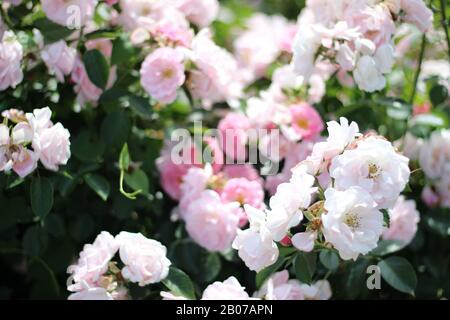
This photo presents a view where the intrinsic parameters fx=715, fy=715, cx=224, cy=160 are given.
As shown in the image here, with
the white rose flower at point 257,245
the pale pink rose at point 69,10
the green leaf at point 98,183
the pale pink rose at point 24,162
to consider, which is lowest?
the green leaf at point 98,183

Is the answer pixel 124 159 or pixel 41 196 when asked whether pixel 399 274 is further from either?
pixel 41 196

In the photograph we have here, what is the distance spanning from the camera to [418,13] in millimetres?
1394

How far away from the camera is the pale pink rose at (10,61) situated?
1366 millimetres

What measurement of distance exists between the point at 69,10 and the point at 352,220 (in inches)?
27.8

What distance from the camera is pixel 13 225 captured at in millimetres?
1567

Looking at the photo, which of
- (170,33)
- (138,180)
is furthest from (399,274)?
(170,33)

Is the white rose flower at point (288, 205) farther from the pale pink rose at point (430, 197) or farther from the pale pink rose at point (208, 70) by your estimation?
the pale pink rose at point (430, 197)

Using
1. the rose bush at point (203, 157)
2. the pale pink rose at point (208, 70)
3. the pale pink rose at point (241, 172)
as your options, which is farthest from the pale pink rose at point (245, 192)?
the pale pink rose at point (208, 70)

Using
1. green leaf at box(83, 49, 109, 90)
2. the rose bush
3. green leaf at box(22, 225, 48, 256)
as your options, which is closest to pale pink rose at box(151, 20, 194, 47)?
the rose bush

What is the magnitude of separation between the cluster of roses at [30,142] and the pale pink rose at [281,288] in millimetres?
435

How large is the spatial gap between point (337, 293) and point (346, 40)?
1.71 feet

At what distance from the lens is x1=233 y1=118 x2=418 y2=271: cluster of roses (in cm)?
107
